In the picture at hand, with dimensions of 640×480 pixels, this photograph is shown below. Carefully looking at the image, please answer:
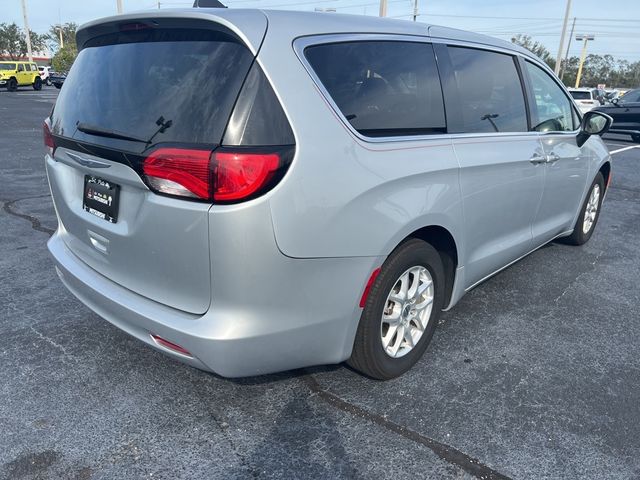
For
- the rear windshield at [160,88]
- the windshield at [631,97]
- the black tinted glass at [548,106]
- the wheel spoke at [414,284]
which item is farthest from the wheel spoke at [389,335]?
the windshield at [631,97]

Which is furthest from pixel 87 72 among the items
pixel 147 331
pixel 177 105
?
pixel 147 331

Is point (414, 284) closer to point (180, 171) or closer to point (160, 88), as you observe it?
point (180, 171)

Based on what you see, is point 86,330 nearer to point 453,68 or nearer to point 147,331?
point 147,331

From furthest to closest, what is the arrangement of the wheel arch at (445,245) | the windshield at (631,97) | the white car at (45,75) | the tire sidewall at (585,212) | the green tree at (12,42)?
the green tree at (12,42) < the white car at (45,75) < the windshield at (631,97) < the tire sidewall at (585,212) < the wheel arch at (445,245)

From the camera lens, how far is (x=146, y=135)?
2.08 metres

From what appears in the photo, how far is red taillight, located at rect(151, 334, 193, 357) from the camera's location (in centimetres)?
215

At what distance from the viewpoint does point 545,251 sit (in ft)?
16.8

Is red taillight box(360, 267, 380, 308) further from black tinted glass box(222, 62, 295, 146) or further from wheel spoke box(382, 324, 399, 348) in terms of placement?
black tinted glass box(222, 62, 295, 146)

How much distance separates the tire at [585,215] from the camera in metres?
4.91

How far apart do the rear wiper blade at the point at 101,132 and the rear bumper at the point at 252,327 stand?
69 centimetres

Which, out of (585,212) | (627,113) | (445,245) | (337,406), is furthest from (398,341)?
(627,113)

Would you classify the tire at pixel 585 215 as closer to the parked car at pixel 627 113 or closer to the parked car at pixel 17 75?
the parked car at pixel 627 113

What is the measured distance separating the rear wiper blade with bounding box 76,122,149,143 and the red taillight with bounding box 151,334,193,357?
839mm

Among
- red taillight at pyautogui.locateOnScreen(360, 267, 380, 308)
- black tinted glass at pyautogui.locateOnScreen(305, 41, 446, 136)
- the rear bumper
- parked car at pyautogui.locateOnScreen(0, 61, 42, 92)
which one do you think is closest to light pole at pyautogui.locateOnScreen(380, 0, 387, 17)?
black tinted glass at pyautogui.locateOnScreen(305, 41, 446, 136)
